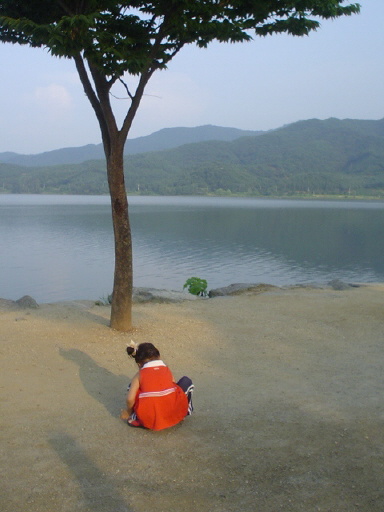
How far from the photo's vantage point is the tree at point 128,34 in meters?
7.36

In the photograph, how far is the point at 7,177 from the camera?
7584 inches

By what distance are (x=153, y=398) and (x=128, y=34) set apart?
543cm

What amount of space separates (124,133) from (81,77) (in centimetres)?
108

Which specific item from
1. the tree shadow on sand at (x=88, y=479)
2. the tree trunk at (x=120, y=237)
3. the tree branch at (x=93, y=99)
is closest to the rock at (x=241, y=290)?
the tree trunk at (x=120, y=237)

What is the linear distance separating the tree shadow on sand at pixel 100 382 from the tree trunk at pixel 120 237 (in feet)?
3.72

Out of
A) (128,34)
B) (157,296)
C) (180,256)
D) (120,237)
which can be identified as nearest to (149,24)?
(128,34)

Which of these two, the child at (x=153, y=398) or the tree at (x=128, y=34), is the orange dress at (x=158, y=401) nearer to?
the child at (x=153, y=398)

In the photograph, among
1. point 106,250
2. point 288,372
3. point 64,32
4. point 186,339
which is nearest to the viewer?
point 64,32

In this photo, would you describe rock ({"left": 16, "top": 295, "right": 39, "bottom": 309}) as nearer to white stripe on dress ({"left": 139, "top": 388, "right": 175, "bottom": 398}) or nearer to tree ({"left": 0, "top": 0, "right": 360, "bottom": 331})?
tree ({"left": 0, "top": 0, "right": 360, "bottom": 331})

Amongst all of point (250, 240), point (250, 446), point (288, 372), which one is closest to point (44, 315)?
point (288, 372)

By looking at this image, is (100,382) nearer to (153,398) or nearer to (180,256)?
(153,398)

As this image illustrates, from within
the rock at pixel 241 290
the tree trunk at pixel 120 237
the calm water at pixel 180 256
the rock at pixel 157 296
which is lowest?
the calm water at pixel 180 256

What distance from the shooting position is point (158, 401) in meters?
4.93

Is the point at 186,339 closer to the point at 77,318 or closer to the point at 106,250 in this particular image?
the point at 77,318
